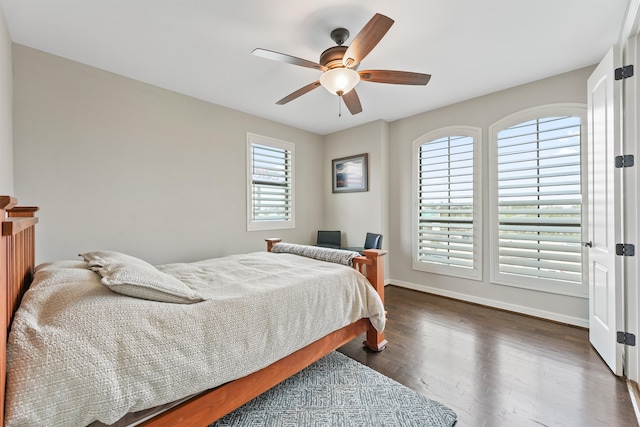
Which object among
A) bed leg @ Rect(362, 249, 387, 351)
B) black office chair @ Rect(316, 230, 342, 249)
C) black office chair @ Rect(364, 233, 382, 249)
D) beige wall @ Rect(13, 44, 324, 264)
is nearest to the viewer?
bed leg @ Rect(362, 249, 387, 351)

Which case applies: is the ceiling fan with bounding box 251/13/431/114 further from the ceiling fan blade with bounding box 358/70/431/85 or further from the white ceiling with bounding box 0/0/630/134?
the white ceiling with bounding box 0/0/630/134

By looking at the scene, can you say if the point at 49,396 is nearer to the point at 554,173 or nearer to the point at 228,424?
the point at 228,424

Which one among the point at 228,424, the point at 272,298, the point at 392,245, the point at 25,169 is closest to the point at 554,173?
the point at 392,245

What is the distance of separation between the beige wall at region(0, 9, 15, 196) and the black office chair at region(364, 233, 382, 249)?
3.62 metres

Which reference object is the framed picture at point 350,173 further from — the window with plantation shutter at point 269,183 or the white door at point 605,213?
the white door at point 605,213

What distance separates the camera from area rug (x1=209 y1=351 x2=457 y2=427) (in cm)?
153

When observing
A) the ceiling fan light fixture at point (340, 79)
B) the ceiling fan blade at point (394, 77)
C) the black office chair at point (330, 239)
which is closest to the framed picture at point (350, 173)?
the black office chair at point (330, 239)

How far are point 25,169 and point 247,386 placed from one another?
258 cm

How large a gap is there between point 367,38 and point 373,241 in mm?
2734

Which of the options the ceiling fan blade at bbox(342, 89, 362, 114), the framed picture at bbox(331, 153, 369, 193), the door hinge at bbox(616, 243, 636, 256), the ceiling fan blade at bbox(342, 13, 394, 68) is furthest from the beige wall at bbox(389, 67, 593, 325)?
the ceiling fan blade at bbox(342, 13, 394, 68)

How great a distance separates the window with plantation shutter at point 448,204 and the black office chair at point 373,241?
0.58 metres

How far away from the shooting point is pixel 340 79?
2.07 m

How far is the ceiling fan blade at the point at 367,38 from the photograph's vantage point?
1584mm

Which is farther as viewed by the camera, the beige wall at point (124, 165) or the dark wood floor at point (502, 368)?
the beige wall at point (124, 165)
